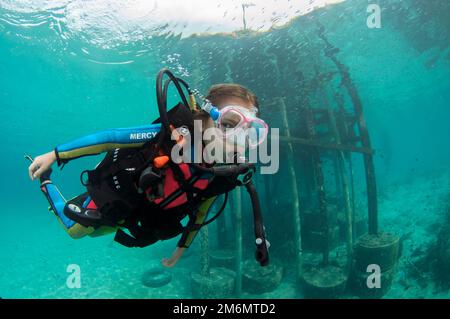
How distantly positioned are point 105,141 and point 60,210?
1.77 m

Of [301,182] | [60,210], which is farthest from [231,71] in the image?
[60,210]

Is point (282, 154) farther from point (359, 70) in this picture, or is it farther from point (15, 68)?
point (15, 68)

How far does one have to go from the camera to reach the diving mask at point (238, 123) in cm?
274

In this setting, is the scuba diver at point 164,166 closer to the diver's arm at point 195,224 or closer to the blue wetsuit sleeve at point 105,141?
the blue wetsuit sleeve at point 105,141

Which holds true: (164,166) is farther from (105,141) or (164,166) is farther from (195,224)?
(195,224)

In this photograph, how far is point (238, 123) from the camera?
2.82 m

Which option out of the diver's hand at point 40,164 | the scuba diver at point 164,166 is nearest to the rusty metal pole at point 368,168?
the scuba diver at point 164,166

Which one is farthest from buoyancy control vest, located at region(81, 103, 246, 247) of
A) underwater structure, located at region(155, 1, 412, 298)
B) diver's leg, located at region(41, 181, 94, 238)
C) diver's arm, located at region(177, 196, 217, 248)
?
underwater structure, located at region(155, 1, 412, 298)

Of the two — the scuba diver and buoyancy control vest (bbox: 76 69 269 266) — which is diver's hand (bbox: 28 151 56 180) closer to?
the scuba diver

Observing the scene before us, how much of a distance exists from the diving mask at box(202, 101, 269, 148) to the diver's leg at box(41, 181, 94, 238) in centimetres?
245

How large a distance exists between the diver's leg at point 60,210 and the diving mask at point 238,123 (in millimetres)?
2455

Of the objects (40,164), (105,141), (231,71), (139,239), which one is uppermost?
(231,71)

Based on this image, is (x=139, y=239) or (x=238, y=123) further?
(x=139, y=239)

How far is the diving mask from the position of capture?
2745 millimetres
